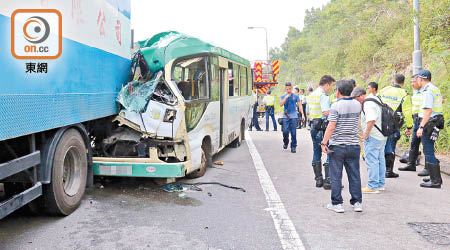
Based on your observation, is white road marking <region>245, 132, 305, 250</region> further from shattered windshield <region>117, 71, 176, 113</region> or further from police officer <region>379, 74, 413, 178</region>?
police officer <region>379, 74, 413, 178</region>

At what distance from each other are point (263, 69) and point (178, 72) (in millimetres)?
15934

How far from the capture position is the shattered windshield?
6176mm

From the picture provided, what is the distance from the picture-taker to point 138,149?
627 cm

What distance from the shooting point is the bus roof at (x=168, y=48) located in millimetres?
6691

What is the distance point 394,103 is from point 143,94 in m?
4.36

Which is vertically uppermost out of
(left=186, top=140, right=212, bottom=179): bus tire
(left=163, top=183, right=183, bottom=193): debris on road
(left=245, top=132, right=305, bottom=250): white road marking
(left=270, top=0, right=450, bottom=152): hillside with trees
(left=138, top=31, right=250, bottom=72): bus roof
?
(left=270, top=0, right=450, bottom=152): hillside with trees

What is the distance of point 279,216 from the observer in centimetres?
525

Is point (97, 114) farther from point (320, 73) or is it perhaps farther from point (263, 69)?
point (320, 73)

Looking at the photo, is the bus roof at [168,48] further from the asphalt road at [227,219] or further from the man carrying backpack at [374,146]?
the man carrying backpack at [374,146]

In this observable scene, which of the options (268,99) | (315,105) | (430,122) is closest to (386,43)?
(268,99)

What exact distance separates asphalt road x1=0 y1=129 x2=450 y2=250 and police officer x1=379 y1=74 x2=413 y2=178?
446 millimetres

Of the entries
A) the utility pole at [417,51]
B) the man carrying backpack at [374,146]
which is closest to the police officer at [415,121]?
the man carrying backpack at [374,146]

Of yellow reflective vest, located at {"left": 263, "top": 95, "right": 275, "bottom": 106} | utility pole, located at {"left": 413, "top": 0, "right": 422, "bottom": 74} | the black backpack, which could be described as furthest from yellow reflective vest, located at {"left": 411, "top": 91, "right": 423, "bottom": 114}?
yellow reflective vest, located at {"left": 263, "top": 95, "right": 275, "bottom": 106}

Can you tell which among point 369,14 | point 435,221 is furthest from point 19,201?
point 369,14
